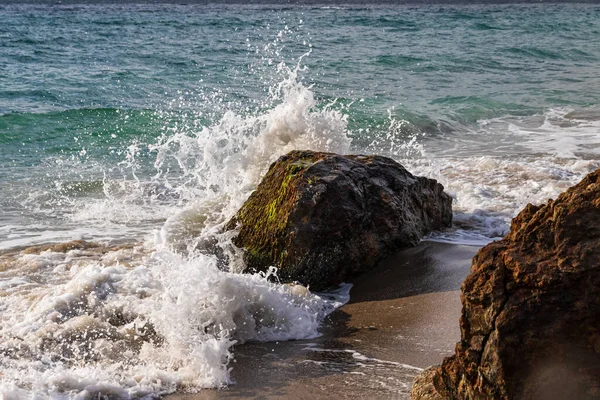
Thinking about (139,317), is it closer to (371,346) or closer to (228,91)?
(371,346)

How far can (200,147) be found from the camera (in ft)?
24.7

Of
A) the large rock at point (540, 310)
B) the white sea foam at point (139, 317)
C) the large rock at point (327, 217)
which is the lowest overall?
the white sea foam at point (139, 317)

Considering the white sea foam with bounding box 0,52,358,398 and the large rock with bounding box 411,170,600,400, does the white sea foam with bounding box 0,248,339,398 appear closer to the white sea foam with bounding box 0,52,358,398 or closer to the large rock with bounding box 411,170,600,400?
the white sea foam with bounding box 0,52,358,398

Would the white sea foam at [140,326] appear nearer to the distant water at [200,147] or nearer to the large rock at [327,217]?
the distant water at [200,147]

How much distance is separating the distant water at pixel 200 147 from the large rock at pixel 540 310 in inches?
60.9

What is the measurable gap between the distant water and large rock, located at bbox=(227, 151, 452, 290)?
15.6 inches

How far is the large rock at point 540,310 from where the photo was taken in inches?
104

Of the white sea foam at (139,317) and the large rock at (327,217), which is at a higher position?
the large rock at (327,217)

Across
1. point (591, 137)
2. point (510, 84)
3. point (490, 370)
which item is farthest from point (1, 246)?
point (510, 84)

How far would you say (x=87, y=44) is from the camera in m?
21.5

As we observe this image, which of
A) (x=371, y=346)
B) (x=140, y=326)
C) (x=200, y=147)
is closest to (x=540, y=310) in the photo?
(x=371, y=346)

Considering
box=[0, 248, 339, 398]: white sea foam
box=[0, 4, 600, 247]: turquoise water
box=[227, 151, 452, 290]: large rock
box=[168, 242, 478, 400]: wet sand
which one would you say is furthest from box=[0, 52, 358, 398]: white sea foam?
box=[0, 4, 600, 247]: turquoise water

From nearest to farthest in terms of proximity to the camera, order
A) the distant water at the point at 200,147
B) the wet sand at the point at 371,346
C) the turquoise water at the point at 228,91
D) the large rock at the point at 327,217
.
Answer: the wet sand at the point at 371,346 < the distant water at the point at 200,147 < the large rock at the point at 327,217 < the turquoise water at the point at 228,91

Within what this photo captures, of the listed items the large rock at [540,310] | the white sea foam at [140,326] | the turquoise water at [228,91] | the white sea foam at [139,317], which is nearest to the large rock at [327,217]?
the white sea foam at [139,317]
